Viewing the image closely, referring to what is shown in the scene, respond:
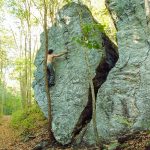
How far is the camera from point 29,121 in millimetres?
19844

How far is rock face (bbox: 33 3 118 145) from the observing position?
13273 mm

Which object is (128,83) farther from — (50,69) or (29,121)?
(29,121)

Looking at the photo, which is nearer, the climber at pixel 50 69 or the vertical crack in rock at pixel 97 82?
the vertical crack in rock at pixel 97 82

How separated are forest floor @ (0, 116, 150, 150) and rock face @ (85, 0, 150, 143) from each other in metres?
0.44

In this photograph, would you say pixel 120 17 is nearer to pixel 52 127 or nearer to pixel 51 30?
pixel 51 30

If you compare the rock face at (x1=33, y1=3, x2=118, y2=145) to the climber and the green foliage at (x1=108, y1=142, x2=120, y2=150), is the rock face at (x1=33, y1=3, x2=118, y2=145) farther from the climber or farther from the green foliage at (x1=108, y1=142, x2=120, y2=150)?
the green foliage at (x1=108, y1=142, x2=120, y2=150)

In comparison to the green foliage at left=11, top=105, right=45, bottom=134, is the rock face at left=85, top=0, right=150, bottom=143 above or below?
above

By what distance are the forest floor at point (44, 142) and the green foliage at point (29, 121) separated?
28.2 inches

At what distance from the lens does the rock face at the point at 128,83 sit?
11.1 meters

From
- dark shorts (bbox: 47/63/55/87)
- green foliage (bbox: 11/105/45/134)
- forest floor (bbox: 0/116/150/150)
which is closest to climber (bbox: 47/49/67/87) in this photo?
dark shorts (bbox: 47/63/55/87)

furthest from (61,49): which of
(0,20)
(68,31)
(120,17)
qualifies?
(0,20)

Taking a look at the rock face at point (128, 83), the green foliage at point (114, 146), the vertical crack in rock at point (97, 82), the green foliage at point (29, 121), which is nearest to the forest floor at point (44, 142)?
the green foliage at point (114, 146)

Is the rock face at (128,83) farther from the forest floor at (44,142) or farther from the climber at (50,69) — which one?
the climber at (50,69)

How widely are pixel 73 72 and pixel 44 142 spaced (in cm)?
340
